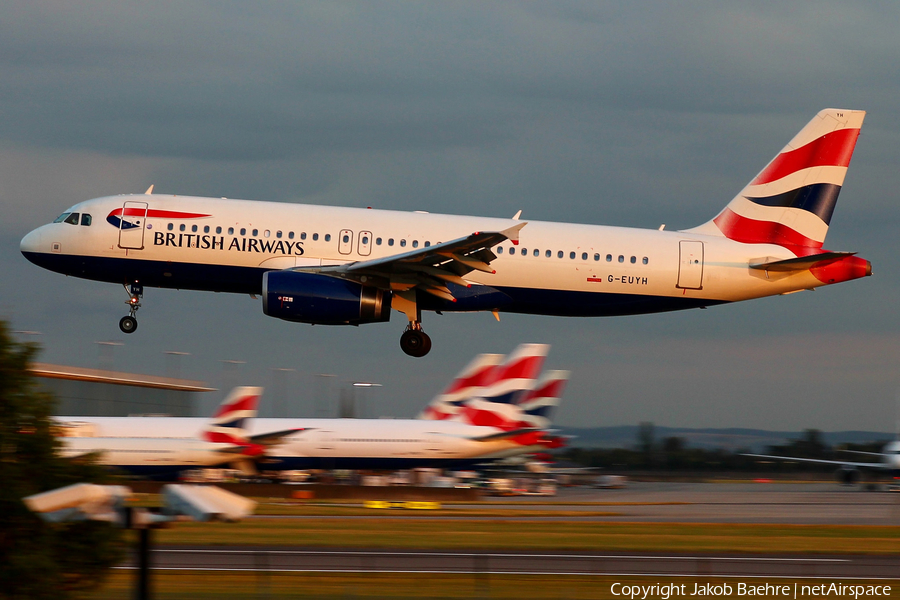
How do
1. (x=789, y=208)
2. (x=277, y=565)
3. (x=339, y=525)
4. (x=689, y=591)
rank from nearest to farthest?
(x=689, y=591)
(x=277, y=565)
(x=339, y=525)
(x=789, y=208)

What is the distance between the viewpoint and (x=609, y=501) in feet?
140

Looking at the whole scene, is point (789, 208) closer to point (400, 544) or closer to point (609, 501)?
point (609, 501)

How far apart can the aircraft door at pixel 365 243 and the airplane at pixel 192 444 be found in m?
12.5

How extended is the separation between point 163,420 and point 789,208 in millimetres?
25442

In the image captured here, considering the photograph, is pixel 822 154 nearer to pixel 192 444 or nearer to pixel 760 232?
pixel 760 232

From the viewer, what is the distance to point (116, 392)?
247 feet

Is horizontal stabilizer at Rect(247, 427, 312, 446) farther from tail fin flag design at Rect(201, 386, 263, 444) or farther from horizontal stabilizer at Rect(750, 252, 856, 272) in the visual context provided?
horizontal stabilizer at Rect(750, 252, 856, 272)

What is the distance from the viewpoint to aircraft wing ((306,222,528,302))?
28.7 m

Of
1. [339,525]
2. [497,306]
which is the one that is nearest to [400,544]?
[339,525]

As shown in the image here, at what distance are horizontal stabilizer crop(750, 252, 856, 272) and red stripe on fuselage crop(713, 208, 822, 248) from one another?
1540mm

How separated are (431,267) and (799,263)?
11351 mm

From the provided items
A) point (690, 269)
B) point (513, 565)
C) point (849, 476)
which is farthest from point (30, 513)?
point (849, 476)

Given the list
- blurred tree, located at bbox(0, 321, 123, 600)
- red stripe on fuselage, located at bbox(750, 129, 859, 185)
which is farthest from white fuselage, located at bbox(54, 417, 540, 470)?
blurred tree, located at bbox(0, 321, 123, 600)

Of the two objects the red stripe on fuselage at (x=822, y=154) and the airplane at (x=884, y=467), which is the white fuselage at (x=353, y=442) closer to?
the red stripe on fuselage at (x=822, y=154)
